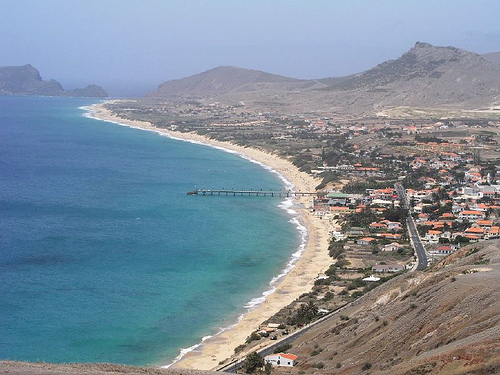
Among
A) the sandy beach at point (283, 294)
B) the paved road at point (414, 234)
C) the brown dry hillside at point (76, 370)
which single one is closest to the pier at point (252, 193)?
the sandy beach at point (283, 294)

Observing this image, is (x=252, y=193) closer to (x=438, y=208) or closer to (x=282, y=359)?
(x=438, y=208)

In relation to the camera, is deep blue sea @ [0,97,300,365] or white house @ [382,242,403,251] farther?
white house @ [382,242,403,251]

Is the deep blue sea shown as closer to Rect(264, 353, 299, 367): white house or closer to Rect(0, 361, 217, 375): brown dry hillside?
Rect(264, 353, 299, 367): white house

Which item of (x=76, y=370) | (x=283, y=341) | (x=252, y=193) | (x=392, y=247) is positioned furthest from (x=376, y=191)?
(x=76, y=370)

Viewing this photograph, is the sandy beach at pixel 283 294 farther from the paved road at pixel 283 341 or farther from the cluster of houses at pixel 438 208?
the cluster of houses at pixel 438 208

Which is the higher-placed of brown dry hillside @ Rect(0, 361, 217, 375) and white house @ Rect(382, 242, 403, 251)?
brown dry hillside @ Rect(0, 361, 217, 375)

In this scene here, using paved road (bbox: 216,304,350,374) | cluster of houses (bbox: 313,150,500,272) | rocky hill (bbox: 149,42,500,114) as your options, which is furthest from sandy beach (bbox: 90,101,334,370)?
rocky hill (bbox: 149,42,500,114)
